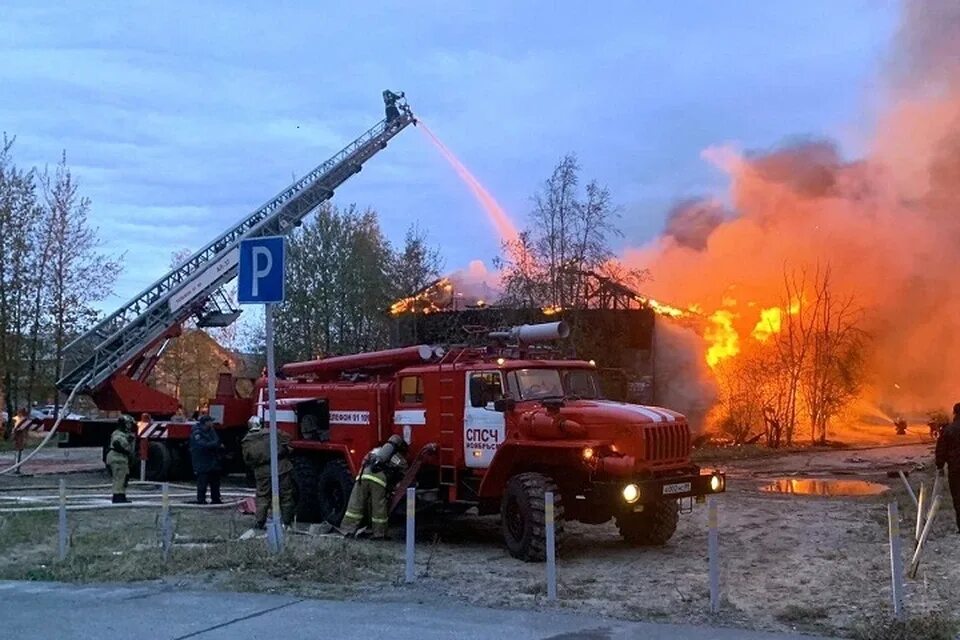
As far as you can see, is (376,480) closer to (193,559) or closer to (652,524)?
(193,559)

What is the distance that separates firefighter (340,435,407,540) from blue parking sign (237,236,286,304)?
3666 mm

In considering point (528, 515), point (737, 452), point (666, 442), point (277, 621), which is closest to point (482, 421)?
point (528, 515)

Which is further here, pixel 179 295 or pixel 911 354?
pixel 911 354

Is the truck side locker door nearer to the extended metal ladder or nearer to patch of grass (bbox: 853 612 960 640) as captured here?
patch of grass (bbox: 853 612 960 640)

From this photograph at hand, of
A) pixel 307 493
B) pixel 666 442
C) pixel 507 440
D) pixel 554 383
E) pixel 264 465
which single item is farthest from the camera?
pixel 307 493

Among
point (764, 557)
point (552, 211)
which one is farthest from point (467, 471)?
point (552, 211)

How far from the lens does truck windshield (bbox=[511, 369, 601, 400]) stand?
1186 cm

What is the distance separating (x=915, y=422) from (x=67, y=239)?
35.7 meters

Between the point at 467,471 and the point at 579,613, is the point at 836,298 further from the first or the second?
the point at 579,613

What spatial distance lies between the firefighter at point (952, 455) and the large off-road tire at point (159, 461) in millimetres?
16205

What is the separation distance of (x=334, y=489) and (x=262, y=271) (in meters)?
5.53

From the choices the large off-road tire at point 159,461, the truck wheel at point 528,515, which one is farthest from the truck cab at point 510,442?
the large off-road tire at point 159,461

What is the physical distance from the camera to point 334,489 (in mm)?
14008

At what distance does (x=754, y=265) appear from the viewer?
3512cm
